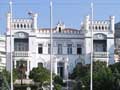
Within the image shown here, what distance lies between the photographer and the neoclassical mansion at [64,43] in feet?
311

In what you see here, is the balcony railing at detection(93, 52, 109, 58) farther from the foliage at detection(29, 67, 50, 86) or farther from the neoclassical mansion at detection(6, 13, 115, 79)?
the foliage at detection(29, 67, 50, 86)

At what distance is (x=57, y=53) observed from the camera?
96188mm

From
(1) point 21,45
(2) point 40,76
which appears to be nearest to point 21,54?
(1) point 21,45

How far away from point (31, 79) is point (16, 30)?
1865 centimetres

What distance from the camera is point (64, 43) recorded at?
9706cm

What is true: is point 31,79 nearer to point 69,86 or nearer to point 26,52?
point 69,86

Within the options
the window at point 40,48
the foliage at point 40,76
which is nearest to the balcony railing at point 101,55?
the window at point 40,48

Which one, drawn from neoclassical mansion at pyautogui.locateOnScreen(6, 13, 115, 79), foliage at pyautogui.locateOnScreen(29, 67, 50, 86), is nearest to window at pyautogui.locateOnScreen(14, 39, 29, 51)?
neoclassical mansion at pyautogui.locateOnScreen(6, 13, 115, 79)

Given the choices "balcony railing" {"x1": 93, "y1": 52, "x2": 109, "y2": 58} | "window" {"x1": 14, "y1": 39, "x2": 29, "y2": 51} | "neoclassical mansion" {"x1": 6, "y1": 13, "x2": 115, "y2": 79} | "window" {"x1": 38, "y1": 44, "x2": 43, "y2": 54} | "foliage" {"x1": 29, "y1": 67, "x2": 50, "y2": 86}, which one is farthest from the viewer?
"window" {"x1": 38, "y1": 44, "x2": 43, "y2": 54}

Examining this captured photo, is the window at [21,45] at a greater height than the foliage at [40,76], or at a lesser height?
greater

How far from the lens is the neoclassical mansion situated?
94812 millimetres

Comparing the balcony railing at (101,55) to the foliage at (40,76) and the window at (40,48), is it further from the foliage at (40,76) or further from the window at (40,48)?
the foliage at (40,76)

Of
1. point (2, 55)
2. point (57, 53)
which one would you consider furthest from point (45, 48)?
point (2, 55)

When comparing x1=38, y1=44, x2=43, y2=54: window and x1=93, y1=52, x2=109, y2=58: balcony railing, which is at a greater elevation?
x1=38, y1=44, x2=43, y2=54: window
